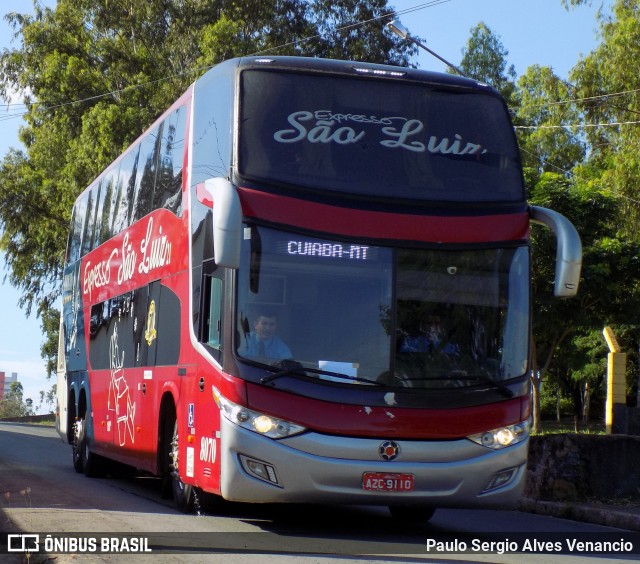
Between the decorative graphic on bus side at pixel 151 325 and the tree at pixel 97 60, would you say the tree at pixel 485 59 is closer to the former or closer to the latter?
the tree at pixel 97 60

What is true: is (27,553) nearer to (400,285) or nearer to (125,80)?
(400,285)

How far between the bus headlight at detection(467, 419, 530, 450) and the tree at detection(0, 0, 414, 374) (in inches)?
1224

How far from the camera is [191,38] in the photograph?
41594 mm

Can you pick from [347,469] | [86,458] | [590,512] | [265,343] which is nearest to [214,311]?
[265,343]

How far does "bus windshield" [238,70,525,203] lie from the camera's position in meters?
10.3

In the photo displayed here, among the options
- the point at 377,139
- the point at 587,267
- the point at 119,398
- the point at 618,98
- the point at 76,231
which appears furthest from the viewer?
the point at 618,98

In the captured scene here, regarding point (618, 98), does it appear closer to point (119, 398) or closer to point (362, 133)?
point (119, 398)

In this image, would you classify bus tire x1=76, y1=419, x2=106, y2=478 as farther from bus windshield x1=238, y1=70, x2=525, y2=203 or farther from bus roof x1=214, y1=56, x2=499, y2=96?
bus windshield x1=238, y1=70, x2=525, y2=203

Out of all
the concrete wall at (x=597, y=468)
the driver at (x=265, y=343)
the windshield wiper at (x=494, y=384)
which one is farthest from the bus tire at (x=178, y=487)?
the concrete wall at (x=597, y=468)

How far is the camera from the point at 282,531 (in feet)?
35.1

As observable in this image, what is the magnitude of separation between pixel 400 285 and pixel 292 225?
1.04 m

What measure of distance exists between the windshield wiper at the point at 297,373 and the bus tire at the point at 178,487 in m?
2.61

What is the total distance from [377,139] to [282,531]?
141 inches

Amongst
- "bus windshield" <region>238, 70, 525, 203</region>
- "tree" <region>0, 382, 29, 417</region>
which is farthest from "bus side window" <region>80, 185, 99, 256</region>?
"tree" <region>0, 382, 29, 417</region>
